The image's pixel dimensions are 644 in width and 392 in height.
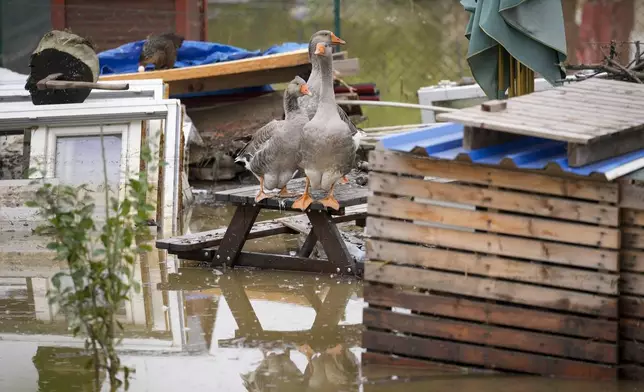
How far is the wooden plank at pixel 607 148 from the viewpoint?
18.4 ft

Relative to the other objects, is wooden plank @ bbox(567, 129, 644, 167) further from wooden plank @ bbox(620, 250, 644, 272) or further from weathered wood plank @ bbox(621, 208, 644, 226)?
wooden plank @ bbox(620, 250, 644, 272)

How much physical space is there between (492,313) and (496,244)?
37 cm

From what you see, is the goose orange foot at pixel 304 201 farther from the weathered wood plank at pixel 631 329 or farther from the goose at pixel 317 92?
the weathered wood plank at pixel 631 329

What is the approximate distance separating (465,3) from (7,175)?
16.4ft

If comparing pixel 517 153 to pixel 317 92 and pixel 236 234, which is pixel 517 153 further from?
pixel 317 92

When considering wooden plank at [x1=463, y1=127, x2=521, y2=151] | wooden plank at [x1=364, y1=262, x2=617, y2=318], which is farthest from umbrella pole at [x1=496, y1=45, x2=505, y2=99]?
wooden plank at [x1=364, y1=262, x2=617, y2=318]

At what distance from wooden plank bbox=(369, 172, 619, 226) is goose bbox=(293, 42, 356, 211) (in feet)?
6.76

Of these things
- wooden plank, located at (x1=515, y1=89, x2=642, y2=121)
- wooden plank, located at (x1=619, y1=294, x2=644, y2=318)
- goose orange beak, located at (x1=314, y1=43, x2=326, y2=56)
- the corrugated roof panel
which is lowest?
wooden plank, located at (x1=619, y1=294, x2=644, y2=318)

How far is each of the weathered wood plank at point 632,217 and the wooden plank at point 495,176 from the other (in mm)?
153

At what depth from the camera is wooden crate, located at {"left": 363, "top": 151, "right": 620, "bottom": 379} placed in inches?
226

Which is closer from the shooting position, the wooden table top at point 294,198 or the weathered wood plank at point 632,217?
the weathered wood plank at point 632,217

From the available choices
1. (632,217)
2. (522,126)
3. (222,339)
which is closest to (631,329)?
(632,217)

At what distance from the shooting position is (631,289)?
581cm

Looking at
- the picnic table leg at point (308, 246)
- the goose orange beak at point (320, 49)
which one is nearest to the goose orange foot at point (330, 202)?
the picnic table leg at point (308, 246)
